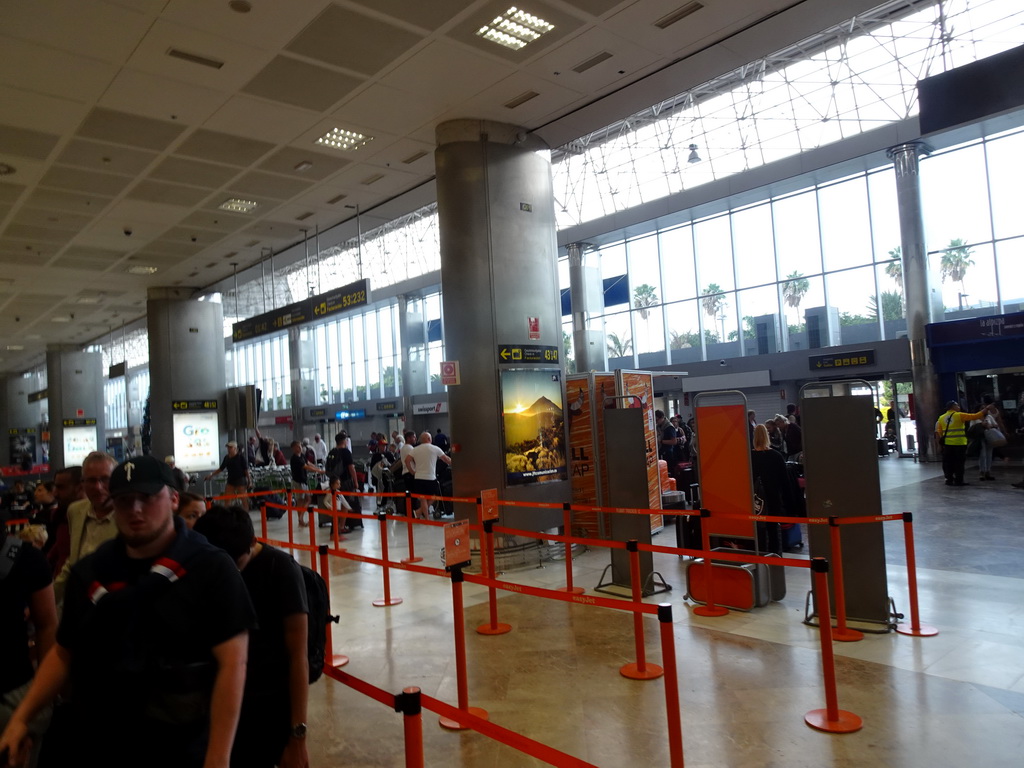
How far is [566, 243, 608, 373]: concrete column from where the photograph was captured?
23531mm

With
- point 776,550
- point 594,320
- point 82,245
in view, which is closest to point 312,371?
point 594,320

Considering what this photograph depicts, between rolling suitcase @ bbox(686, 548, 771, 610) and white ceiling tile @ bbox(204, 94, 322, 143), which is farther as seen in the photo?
white ceiling tile @ bbox(204, 94, 322, 143)

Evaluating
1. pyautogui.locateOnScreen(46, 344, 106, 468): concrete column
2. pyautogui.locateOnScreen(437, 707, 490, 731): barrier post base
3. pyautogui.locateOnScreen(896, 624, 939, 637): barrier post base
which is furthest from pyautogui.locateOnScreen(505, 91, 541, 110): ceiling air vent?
pyautogui.locateOnScreen(46, 344, 106, 468): concrete column

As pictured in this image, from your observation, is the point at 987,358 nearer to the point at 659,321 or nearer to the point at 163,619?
the point at 659,321

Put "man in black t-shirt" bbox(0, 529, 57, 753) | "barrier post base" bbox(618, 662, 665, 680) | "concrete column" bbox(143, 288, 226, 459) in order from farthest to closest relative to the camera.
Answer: "concrete column" bbox(143, 288, 226, 459), "barrier post base" bbox(618, 662, 665, 680), "man in black t-shirt" bbox(0, 529, 57, 753)

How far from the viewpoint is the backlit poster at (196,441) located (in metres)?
18.5

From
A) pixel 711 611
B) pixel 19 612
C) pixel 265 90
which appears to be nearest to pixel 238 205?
pixel 265 90

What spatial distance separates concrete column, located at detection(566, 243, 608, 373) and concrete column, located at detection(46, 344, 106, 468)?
21035 millimetres

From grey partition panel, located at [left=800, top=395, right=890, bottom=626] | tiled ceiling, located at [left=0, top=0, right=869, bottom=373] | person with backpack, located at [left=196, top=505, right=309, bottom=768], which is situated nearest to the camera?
person with backpack, located at [left=196, top=505, right=309, bottom=768]

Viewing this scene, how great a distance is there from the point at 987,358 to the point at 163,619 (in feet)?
66.1

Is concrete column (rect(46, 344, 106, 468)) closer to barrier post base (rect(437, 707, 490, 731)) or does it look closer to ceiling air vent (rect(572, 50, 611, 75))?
ceiling air vent (rect(572, 50, 611, 75))

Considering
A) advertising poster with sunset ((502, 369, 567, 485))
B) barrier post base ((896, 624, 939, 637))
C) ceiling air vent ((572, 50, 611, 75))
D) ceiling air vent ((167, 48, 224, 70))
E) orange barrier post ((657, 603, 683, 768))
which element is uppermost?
ceiling air vent ((572, 50, 611, 75))

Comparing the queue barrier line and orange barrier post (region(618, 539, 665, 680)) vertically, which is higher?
the queue barrier line

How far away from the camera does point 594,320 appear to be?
87.3 ft
